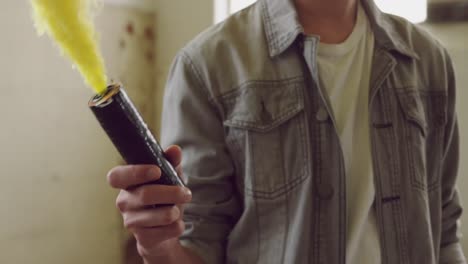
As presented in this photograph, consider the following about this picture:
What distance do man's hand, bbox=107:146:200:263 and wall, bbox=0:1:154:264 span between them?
2.01 feet

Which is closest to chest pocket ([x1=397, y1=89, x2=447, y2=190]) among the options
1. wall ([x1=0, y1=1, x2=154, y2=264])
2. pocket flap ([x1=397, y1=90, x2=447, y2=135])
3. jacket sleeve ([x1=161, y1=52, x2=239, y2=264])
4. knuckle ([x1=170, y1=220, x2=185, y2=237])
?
pocket flap ([x1=397, y1=90, x2=447, y2=135])

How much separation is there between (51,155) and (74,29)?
0.79 metres

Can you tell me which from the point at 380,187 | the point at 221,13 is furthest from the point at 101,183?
the point at 380,187

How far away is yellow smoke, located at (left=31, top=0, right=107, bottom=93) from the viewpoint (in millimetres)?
422

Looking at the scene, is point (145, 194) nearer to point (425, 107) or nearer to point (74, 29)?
point (74, 29)

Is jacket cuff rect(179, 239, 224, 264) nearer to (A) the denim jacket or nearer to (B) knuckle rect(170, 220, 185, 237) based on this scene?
(A) the denim jacket

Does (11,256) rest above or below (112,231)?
above

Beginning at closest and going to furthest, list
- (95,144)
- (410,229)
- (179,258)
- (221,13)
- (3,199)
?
(179,258)
(410,229)
(3,199)
(95,144)
(221,13)

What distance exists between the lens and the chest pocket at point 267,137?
693 millimetres

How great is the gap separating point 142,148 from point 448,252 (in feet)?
1.88

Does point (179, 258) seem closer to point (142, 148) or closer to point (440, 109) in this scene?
point (142, 148)

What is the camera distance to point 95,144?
1.29m

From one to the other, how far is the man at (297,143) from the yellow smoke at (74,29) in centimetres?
27

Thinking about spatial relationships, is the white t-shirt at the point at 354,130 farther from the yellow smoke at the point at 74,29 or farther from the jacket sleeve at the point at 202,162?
the yellow smoke at the point at 74,29
